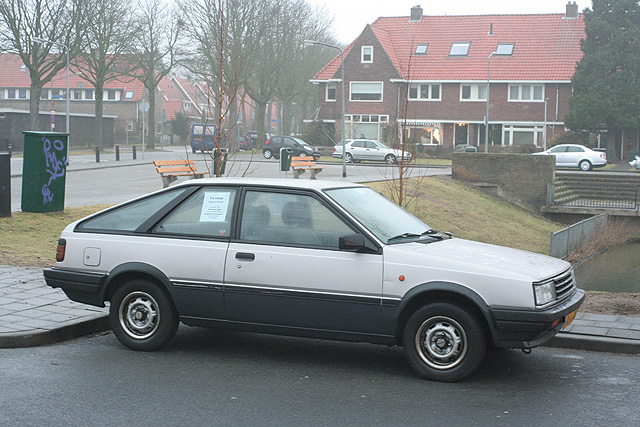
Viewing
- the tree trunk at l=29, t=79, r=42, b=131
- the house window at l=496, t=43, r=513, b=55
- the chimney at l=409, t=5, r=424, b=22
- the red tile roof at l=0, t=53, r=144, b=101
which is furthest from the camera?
the red tile roof at l=0, t=53, r=144, b=101

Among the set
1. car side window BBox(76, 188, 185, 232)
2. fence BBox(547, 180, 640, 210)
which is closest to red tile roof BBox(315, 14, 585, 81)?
fence BBox(547, 180, 640, 210)

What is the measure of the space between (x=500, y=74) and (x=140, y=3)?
2633 cm

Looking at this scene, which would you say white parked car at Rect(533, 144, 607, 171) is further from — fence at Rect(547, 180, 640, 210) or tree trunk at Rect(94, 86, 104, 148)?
tree trunk at Rect(94, 86, 104, 148)

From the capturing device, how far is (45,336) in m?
6.85

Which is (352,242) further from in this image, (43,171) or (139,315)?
(43,171)

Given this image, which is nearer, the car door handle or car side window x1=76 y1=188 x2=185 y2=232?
the car door handle

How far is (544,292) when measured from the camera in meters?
5.66

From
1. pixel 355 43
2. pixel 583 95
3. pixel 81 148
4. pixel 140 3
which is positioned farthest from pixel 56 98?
pixel 583 95

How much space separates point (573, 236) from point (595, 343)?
48.3ft

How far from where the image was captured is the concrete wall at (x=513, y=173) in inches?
1160

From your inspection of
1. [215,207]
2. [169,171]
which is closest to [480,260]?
[215,207]

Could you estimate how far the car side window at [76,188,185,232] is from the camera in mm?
6703

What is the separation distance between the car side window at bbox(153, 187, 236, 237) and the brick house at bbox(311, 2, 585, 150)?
46.9 meters

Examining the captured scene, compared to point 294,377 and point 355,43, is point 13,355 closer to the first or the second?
point 294,377
